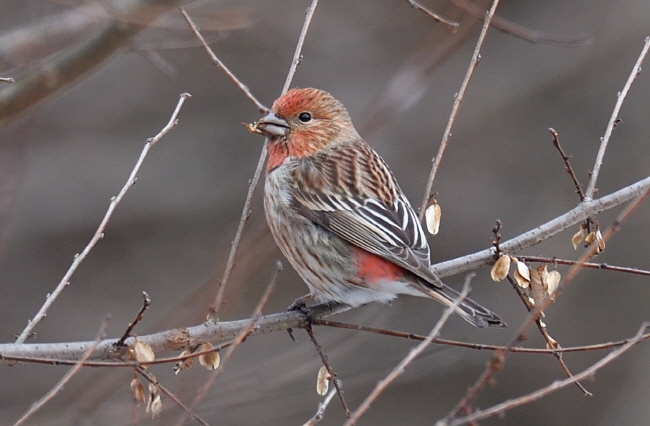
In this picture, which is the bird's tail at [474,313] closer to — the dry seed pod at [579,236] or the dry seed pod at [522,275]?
the dry seed pod at [522,275]

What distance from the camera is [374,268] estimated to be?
18.9 feet

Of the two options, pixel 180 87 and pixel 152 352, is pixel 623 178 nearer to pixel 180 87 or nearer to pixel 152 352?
pixel 180 87

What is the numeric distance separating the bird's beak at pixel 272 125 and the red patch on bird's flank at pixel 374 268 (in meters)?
1.14

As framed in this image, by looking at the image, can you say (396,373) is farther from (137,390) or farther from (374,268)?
(374,268)

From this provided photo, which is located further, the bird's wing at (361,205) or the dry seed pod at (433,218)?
the bird's wing at (361,205)

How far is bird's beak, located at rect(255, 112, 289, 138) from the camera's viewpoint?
646 centimetres

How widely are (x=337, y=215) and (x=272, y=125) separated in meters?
0.86

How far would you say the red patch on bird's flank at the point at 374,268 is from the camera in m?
5.68

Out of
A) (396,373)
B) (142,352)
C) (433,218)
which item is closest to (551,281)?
(433,218)

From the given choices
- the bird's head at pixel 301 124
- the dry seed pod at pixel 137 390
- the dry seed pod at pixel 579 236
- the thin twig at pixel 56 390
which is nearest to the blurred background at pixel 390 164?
the bird's head at pixel 301 124

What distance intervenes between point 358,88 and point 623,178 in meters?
3.57

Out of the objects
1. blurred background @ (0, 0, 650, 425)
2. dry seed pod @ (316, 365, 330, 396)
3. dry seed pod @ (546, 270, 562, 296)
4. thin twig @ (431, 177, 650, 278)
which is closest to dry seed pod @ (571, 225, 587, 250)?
thin twig @ (431, 177, 650, 278)

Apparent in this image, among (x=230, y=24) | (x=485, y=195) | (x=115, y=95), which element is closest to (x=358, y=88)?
(x=485, y=195)

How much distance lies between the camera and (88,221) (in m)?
11.7
